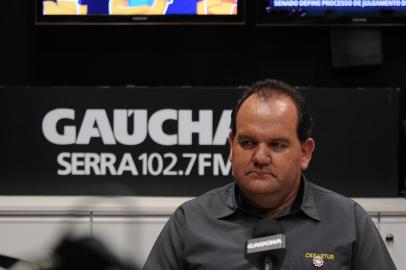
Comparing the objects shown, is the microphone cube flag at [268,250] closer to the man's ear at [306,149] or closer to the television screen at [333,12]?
the man's ear at [306,149]

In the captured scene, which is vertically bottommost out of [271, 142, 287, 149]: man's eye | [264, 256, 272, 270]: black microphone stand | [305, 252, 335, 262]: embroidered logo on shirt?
[305, 252, 335, 262]: embroidered logo on shirt

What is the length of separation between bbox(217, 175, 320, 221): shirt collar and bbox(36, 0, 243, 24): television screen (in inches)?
88.7

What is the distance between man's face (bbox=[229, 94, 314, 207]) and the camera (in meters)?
1.73

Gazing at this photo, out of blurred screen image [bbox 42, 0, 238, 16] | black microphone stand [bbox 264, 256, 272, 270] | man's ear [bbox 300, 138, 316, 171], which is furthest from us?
blurred screen image [bbox 42, 0, 238, 16]

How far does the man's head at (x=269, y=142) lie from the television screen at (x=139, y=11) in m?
2.26

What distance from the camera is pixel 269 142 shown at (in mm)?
1737

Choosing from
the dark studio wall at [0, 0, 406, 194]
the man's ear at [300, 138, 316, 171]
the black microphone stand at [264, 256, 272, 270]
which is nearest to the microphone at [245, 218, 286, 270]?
the black microphone stand at [264, 256, 272, 270]

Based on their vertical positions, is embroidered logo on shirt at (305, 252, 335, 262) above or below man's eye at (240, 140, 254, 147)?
below

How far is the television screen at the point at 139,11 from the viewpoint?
3.98 metres

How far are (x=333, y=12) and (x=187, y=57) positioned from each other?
986mm

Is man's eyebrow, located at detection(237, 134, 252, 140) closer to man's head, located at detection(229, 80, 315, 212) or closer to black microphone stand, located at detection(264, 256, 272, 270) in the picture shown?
man's head, located at detection(229, 80, 315, 212)

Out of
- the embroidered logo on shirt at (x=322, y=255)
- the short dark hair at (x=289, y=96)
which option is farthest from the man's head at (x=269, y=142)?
the embroidered logo on shirt at (x=322, y=255)

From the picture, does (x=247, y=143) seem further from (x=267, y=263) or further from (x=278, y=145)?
(x=267, y=263)

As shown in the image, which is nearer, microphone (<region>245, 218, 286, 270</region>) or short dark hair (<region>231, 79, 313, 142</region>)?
microphone (<region>245, 218, 286, 270</region>)
